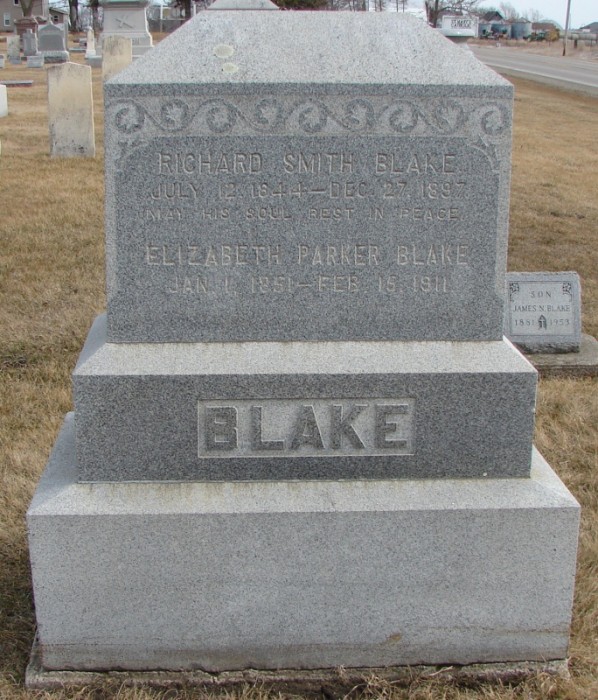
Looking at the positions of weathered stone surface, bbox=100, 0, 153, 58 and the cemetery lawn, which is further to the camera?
weathered stone surface, bbox=100, 0, 153, 58

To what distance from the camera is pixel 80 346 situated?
16.6ft

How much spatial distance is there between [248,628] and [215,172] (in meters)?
1.28

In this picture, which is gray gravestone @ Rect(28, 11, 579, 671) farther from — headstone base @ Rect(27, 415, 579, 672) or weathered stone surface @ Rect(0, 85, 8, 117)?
weathered stone surface @ Rect(0, 85, 8, 117)

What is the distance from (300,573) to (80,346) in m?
3.01

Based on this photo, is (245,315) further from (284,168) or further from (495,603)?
(495,603)

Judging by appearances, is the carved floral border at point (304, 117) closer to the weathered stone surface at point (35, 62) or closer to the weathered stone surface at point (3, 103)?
the weathered stone surface at point (3, 103)

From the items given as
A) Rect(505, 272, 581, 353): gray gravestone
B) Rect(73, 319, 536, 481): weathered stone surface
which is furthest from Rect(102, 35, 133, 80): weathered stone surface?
Rect(73, 319, 536, 481): weathered stone surface

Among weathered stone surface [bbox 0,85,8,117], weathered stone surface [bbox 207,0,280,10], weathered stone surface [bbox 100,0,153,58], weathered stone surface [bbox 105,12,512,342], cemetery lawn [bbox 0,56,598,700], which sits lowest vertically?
cemetery lawn [bbox 0,56,598,700]

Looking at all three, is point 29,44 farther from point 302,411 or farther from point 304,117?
point 302,411

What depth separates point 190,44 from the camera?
7.70 feet

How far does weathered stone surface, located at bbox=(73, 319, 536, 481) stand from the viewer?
237 cm

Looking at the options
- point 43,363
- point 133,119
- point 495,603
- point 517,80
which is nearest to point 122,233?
point 133,119

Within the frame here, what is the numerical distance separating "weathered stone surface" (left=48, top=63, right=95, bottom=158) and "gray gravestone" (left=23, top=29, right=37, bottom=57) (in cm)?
2267

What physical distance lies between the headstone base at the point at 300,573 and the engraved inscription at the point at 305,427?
105 mm
